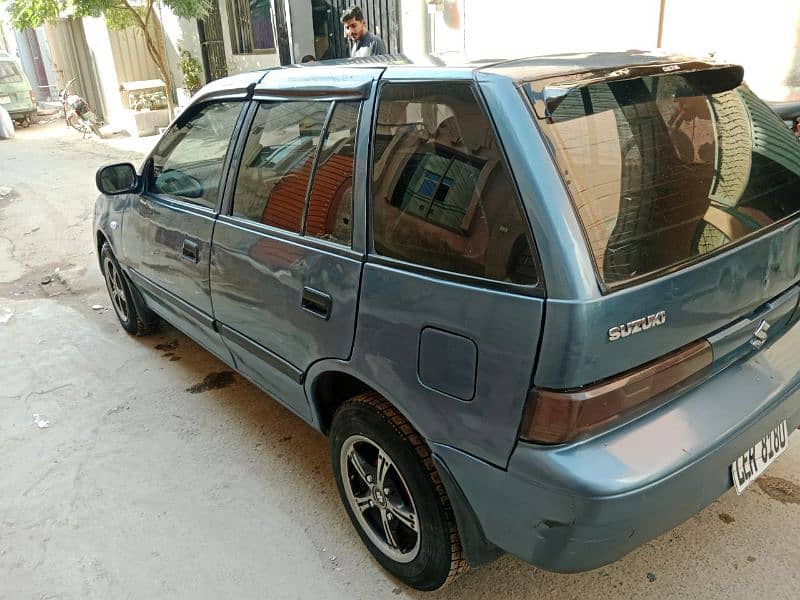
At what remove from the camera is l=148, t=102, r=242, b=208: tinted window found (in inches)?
111

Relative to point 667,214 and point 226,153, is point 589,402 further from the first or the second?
point 226,153

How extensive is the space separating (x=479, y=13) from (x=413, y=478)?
6.52 m

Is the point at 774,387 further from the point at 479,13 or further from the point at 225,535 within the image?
the point at 479,13

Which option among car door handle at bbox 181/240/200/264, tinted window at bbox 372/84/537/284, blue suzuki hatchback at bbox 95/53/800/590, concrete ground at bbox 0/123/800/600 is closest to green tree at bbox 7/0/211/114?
concrete ground at bbox 0/123/800/600

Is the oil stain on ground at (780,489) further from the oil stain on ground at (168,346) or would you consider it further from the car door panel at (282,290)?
the oil stain on ground at (168,346)

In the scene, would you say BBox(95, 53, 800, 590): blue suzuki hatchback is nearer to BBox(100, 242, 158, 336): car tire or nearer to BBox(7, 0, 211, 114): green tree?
BBox(100, 242, 158, 336): car tire

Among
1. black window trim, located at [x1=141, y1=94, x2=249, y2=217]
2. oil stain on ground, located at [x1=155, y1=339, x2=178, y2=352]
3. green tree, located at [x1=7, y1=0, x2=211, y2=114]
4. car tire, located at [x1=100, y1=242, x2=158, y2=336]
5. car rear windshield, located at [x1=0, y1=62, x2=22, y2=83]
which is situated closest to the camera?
black window trim, located at [x1=141, y1=94, x2=249, y2=217]

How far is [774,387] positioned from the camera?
1838mm

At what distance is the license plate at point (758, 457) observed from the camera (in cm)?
179

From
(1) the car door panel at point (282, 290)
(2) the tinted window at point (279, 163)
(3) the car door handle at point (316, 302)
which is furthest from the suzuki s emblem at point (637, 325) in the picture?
(2) the tinted window at point (279, 163)

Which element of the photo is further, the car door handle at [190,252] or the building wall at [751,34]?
the building wall at [751,34]

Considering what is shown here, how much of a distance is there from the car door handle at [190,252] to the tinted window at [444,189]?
1268 mm

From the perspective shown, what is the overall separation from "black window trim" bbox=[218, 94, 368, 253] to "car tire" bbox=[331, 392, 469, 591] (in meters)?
0.53

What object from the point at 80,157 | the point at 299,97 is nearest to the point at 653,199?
the point at 299,97
